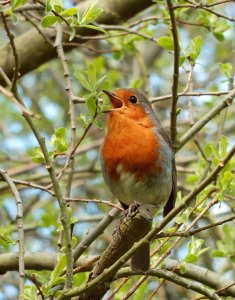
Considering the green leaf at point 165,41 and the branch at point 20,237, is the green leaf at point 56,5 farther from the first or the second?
the green leaf at point 165,41

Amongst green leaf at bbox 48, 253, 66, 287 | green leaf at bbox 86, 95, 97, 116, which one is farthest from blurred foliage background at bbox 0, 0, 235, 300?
green leaf at bbox 48, 253, 66, 287

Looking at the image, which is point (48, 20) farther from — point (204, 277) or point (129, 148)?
point (204, 277)

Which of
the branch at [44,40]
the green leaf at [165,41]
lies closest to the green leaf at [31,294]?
the green leaf at [165,41]

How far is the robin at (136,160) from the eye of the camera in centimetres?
400

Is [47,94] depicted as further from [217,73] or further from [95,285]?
[95,285]

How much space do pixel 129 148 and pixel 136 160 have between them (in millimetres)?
85

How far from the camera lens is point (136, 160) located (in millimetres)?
3988

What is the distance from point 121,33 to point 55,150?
4.51 ft

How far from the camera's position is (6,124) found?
24.3 ft

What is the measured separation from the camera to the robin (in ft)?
13.1

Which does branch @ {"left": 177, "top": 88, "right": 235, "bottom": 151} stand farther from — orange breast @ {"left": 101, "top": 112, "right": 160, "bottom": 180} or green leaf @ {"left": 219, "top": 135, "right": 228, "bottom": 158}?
green leaf @ {"left": 219, "top": 135, "right": 228, "bottom": 158}

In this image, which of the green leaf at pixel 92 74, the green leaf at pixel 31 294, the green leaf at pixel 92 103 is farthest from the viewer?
the green leaf at pixel 92 74

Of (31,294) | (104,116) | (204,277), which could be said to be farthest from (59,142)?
(104,116)

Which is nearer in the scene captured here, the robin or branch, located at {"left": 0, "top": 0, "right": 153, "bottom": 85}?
the robin
